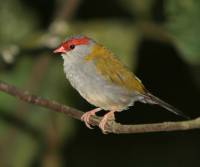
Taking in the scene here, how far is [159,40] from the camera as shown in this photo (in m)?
6.14

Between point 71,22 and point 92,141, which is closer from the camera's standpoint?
point 71,22

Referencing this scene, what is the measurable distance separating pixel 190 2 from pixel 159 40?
1.17 metres

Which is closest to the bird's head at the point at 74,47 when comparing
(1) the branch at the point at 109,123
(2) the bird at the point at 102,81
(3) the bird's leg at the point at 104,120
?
(2) the bird at the point at 102,81

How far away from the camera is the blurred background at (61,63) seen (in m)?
5.62

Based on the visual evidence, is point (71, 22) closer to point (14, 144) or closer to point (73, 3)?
point (73, 3)

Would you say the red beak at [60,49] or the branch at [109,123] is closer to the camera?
the branch at [109,123]

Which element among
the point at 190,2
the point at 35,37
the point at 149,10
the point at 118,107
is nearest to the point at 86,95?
the point at 118,107

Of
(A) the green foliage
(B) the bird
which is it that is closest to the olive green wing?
(B) the bird

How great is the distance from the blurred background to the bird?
1.59 feet

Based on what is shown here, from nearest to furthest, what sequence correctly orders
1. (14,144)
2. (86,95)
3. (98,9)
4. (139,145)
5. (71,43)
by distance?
(86,95) < (71,43) < (14,144) < (98,9) < (139,145)

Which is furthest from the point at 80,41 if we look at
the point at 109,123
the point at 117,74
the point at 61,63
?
the point at 61,63

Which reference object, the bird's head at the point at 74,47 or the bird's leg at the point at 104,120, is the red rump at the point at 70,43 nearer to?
the bird's head at the point at 74,47

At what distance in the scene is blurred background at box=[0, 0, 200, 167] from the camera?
5617 mm

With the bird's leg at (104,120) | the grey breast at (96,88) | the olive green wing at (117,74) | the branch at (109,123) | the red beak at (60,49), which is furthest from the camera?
the red beak at (60,49)
